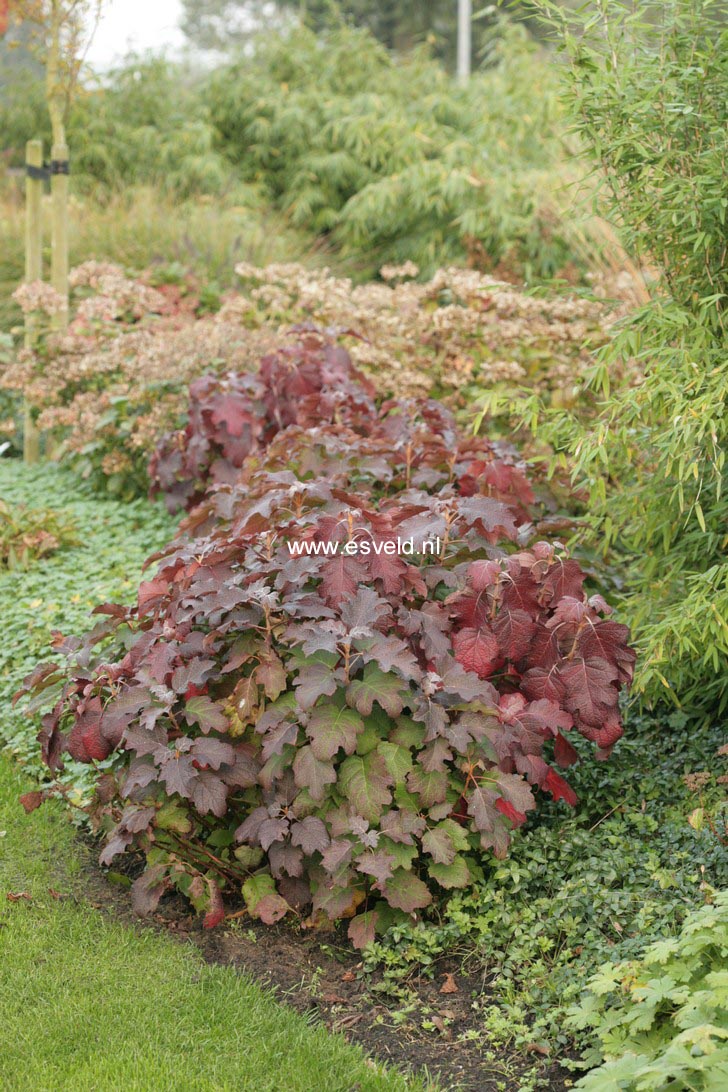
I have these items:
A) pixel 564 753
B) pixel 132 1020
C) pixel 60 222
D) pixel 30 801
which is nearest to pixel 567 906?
pixel 564 753

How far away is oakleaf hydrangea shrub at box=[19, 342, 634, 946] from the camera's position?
2.59m

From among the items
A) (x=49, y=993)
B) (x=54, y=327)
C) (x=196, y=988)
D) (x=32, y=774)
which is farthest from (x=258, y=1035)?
(x=54, y=327)

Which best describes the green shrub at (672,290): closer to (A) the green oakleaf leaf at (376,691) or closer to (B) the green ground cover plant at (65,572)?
(A) the green oakleaf leaf at (376,691)

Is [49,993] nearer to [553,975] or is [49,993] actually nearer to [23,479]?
[553,975]

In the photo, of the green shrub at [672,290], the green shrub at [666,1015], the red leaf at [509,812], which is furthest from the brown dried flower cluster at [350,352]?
the green shrub at [666,1015]

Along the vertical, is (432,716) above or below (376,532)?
below

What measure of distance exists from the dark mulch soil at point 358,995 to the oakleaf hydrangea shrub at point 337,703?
88mm

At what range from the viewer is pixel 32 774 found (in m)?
3.47

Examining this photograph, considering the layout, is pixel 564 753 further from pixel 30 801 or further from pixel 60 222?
pixel 60 222

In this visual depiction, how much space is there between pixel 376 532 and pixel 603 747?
2.75 ft

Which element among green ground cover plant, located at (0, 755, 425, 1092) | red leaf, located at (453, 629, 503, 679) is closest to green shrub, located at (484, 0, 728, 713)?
red leaf, located at (453, 629, 503, 679)

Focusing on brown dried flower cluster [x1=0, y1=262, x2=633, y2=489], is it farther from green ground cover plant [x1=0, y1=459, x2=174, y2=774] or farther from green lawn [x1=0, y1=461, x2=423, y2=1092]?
green lawn [x1=0, y1=461, x2=423, y2=1092]

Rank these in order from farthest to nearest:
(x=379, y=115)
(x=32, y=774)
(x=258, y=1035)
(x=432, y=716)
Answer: (x=379, y=115)
(x=32, y=774)
(x=432, y=716)
(x=258, y=1035)

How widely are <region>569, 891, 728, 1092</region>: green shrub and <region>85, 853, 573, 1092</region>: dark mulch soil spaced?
0.17 meters
